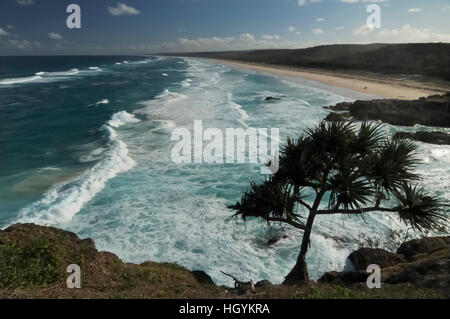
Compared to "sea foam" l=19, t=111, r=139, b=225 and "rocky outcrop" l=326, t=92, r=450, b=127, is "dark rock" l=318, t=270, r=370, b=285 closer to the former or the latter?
"sea foam" l=19, t=111, r=139, b=225

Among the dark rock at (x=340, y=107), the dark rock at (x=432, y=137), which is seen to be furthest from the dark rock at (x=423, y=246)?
the dark rock at (x=340, y=107)

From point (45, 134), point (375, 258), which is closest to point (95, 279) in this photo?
point (375, 258)

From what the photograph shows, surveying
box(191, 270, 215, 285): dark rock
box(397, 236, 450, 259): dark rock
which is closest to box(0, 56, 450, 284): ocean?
box(191, 270, 215, 285): dark rock

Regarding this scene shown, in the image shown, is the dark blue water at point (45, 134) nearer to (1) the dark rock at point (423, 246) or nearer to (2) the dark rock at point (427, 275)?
(2) the dark rock at point (427, 275)

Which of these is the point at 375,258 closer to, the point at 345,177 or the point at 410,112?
the point at 345,177
